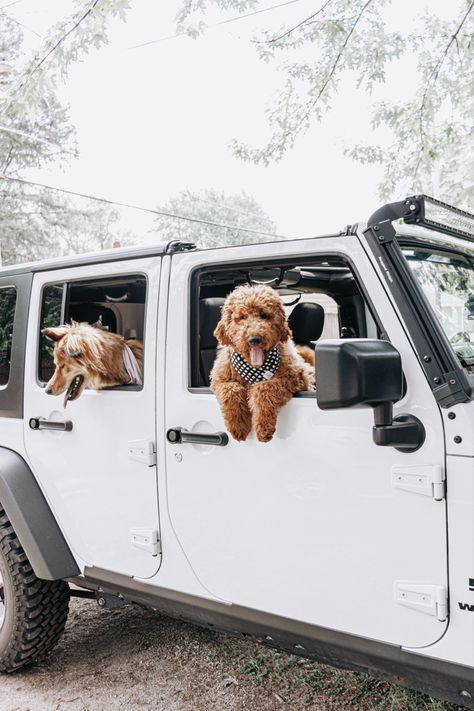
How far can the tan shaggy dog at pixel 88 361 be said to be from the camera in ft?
9.21

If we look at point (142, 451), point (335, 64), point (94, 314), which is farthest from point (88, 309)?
Result: point (335, 64)

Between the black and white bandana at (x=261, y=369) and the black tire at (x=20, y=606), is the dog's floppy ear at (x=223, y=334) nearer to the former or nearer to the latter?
the black and white bandana at (x=261, y=369)

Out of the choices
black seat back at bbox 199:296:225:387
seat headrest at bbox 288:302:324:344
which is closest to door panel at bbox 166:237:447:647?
black seat back at bbox 199:296:225:387

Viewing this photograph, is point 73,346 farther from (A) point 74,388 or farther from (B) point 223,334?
(B) point 223,334

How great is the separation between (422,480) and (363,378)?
454 millimetres

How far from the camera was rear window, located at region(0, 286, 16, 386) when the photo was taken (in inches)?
→ 133

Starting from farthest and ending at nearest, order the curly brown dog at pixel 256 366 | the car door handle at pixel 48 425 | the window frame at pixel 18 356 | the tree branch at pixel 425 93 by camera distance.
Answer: the tree branch at pixel 425 93, the window frame at pixel 18 356, the car door handle at pixel 48 425, the curly brown dog at pixel 256 366

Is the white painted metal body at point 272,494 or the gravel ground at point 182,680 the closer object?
the white painted metal body at point 272,494

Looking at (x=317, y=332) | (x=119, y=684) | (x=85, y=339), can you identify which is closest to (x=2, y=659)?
(x=119, y=684)

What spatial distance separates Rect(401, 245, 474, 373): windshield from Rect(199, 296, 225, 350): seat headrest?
83 centimetres

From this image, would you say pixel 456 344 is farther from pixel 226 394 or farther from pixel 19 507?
pixel 19 507

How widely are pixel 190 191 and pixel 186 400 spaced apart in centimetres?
2825

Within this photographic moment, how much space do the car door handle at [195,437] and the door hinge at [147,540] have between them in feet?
1.40

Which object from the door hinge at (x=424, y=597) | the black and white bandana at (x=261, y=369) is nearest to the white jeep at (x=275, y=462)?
the door hinge at (x=424, y=597)
